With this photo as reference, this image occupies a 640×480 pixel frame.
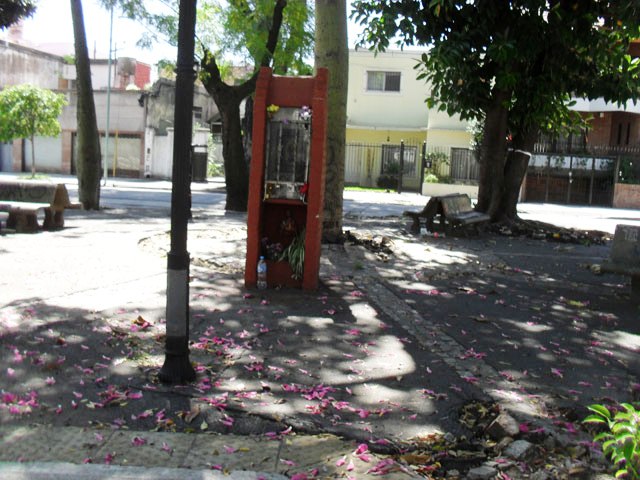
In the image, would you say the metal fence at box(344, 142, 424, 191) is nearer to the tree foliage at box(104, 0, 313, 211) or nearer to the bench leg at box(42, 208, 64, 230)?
the tree foliage at box(104, 0, 313, 211)

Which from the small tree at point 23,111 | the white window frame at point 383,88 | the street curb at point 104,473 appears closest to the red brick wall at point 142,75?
the small tree at point 23,111

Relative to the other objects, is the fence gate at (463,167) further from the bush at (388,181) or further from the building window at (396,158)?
Result: the building window at (396,158)

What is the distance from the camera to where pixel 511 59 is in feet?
41.5

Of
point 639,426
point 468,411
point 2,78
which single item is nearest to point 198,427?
point 468,411

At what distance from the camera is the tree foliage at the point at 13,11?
30.1ft

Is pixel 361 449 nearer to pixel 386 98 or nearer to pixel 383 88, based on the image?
pixel 386 98

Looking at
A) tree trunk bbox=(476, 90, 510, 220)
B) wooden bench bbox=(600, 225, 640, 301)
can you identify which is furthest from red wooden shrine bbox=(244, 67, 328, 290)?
tree trunk bbox=(476, 90, 510, 220)

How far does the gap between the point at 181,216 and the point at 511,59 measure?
9.46 m

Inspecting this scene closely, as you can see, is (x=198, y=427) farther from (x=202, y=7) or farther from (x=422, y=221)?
(x=202, y=7)

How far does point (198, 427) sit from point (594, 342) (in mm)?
3984

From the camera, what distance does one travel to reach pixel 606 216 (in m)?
24.7

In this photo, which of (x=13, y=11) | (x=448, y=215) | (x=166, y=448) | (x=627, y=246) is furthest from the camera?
(x=448, y=215)

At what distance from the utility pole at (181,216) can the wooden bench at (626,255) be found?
18.0 ft

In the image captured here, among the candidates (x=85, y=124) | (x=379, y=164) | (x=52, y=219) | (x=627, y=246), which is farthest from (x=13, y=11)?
(x=379, y=164)
